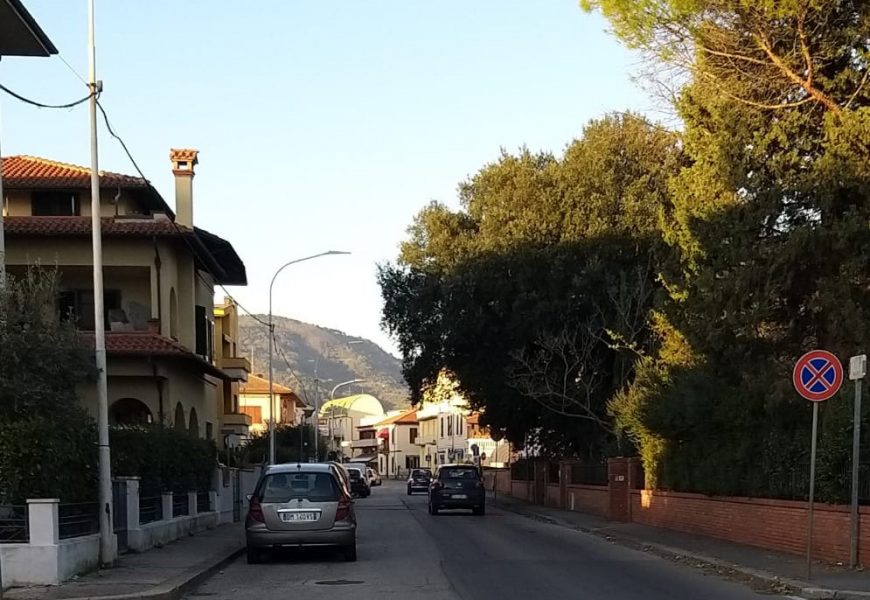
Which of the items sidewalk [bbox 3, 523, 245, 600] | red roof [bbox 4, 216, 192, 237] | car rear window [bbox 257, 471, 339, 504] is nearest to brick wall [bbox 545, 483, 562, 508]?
red roof [bbox 4, 216, 192, 237]

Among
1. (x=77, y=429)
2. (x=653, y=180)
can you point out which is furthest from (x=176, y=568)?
(x=653, y=180)

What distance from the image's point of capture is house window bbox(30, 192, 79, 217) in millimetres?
31812

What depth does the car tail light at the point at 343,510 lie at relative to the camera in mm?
18125

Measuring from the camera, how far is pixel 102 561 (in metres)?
16.4

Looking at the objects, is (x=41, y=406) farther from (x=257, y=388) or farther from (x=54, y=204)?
(x=257, y=388)

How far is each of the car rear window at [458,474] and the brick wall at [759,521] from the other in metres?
11.2

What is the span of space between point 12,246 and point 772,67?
66.4ft

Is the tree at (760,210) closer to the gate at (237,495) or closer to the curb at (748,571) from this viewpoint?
the curb at (748,571)

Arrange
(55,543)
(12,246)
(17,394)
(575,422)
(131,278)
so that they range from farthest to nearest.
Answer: (575,422) → (131,278) → (12,246) → (17,394) → (55,543)

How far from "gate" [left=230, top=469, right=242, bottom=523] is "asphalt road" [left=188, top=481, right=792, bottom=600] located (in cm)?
794

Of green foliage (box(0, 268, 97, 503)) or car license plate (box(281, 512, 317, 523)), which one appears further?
car license plate (box(281, 512, 317, 523))

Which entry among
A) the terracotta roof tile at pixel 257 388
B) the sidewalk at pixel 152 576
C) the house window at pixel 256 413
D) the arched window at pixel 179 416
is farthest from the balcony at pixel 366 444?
the sidewalk at pixel 152 576

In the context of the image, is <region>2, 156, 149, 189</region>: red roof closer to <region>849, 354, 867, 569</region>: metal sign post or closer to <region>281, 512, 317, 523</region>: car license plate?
<region>281, 512, 317, 523</region>: car license plate

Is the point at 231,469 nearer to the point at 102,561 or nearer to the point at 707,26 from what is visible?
the point at 102,561
